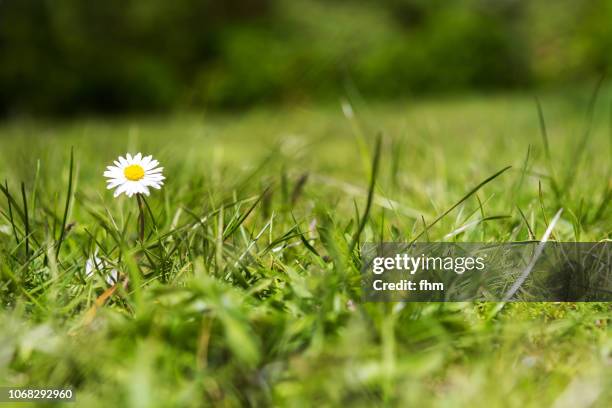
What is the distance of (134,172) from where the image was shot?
0.92 meters

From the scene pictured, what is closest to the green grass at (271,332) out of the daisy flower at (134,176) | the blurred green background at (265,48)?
the daisy flower at (134,176)

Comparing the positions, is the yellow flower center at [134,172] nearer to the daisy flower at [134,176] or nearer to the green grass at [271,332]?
the daisy flower at [134,176]

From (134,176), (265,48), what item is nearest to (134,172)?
(134,176)

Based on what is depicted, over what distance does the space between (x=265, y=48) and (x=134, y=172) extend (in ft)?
26.5

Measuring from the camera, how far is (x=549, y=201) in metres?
1.33

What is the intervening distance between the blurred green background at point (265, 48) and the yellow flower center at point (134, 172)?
17.7ft

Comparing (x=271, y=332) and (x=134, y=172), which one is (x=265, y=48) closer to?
(x=134, y=172)

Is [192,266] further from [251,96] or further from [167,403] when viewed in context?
[251,96]

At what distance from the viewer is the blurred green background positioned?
261 inches

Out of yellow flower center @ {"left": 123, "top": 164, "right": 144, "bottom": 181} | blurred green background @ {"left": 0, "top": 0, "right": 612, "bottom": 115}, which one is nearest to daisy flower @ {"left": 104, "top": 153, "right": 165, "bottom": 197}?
yellow flower center @ {"left": 123, "top": 164, "right": 144, "bottom": 181}

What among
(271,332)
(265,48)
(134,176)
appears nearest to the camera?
(271,332)

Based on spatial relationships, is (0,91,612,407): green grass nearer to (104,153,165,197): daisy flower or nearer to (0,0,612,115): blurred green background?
(104,153,165,197): daisy flower

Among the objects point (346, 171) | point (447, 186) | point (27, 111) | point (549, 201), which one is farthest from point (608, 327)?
point (27, 111)

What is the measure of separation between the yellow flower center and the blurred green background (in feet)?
17.7
